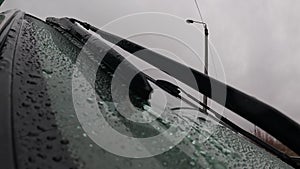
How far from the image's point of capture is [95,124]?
3.58 ft

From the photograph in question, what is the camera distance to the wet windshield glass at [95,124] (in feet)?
3.00

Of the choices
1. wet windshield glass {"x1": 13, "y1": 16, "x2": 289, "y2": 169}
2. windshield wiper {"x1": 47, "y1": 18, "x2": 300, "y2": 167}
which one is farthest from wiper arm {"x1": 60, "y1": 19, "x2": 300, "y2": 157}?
wet windshield glass {"x1": 13, "y1": 16, "x2": 289, "y2": 169}

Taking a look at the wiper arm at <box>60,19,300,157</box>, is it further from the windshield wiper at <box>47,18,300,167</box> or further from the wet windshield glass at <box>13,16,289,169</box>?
the wet windshield glass at <box>13,16,289,169</box>

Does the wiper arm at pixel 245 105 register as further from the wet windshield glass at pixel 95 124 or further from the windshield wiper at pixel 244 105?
the wet windshield glass at pixel 95 124

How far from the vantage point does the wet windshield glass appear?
0.91 metres

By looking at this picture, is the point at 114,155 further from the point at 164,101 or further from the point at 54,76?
the point at 164,101

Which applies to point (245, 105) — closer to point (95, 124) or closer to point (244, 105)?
point (244, 105)

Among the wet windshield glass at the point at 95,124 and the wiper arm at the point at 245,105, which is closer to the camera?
the wet windshield glass at the point at 95,124

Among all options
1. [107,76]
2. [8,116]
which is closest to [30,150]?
[8,116]

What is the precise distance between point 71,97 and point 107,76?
27 cm

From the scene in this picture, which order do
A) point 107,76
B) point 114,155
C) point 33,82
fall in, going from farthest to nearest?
point 107,76 → point 33,82 → point 114,155

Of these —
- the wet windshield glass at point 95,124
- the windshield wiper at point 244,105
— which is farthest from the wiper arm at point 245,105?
the wet windshield glass at point 95,124

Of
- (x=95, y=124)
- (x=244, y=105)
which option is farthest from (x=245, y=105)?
(x=95, y=124)

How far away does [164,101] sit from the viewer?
152 cm
